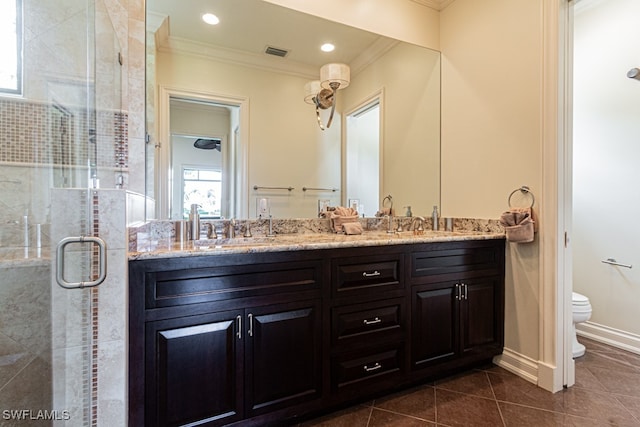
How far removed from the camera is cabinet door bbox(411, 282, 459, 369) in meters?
1.82

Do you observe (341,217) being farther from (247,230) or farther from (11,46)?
(11,46)

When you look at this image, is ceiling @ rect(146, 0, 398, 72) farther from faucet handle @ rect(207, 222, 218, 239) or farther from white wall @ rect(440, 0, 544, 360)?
faucet handle @ rect(207, 222, 218, 239)

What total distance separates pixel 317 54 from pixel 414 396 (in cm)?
233

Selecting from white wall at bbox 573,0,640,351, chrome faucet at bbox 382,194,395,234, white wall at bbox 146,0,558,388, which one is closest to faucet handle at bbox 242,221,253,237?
white wall at bbox 146,0,558,388

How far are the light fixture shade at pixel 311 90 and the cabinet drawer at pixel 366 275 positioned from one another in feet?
4.14

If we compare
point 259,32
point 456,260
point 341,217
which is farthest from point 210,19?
point 456,260

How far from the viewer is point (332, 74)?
2.25 metres

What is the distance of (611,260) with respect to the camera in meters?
2.54

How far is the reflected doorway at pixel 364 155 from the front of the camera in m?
2.38

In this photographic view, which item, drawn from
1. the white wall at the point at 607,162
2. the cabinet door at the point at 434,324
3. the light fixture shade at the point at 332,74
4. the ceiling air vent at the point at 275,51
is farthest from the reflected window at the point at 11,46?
the white wall at the point at 607,162

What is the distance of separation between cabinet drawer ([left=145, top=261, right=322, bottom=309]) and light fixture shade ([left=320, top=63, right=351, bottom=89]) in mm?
1421

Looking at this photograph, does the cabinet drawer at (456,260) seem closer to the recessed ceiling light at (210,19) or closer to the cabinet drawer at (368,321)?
the cabinet drawer at (368,321)

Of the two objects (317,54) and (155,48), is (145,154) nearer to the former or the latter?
(155,48)

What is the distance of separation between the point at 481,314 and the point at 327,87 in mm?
1919
